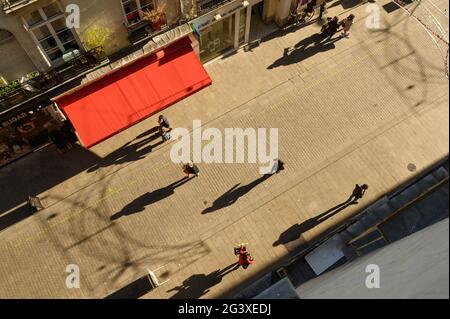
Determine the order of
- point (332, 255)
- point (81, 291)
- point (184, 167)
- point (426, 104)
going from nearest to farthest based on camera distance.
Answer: point (332, 255) < point (81, 291) < point (184, 167) < point (426, 104)

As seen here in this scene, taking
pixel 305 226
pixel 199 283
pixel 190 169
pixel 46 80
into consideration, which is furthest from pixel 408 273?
pixel 46 80

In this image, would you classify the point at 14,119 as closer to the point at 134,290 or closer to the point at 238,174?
the point at 134,290

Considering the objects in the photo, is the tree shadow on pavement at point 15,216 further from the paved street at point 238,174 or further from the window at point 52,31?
the window at point 52,31

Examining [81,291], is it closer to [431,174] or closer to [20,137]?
[20,137]

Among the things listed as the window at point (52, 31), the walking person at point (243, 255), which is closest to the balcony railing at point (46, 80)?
the window at point (52, 31)

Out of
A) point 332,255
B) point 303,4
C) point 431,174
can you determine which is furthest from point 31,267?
point 303,4

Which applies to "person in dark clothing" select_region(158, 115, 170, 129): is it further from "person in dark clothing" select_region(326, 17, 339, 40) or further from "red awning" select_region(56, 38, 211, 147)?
"person in dark clothing" select_region(326, 17, 339, 40)
